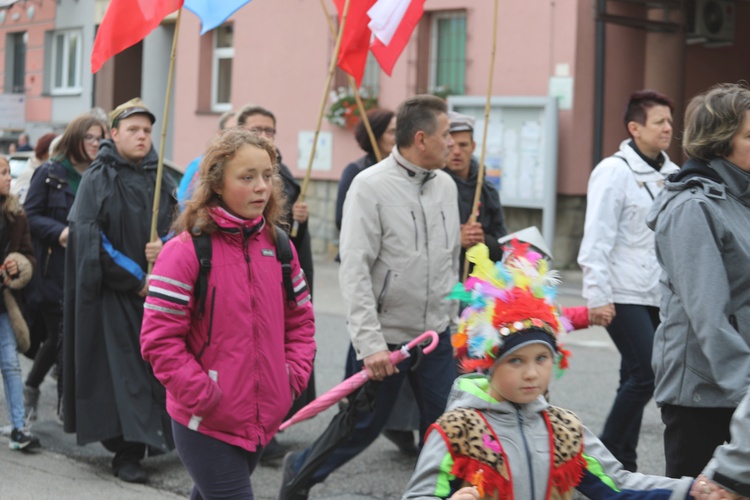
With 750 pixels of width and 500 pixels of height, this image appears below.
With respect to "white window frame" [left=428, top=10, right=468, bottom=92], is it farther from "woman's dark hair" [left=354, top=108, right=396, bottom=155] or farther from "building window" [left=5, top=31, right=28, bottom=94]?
"building window" [left=5, top=31, right=28, bottom=94]

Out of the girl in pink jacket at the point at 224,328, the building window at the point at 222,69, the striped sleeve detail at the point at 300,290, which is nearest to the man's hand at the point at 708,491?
the girl in pink jacket at the point at 224,328

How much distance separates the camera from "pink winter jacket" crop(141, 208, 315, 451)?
4023 millimetres

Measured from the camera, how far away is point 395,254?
18.3 feet

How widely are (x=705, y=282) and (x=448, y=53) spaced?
15.6 meters

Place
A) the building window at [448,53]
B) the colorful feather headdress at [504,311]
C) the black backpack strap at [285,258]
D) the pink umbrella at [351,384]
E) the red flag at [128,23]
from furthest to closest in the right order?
the building window at [448,53] < the red flag at [128,23] < the pink umbrella at [351,384] < the black backpack strap at [285,258] < the colorful feather headdress at [504,311]

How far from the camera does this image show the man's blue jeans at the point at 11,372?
6855 mm

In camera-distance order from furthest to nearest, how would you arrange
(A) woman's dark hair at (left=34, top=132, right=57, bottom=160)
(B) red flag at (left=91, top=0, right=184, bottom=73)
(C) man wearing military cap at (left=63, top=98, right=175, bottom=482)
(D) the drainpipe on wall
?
(D) the drainpipe on wall
(A) woman's dark hair at (left=34, top=132, right=57, bottom=160)
(C) man wearing military cap at (left=63, top=98, right=175, bottom=482)
(B) red flag at (left=91, top=0, right=184, bottom=73)

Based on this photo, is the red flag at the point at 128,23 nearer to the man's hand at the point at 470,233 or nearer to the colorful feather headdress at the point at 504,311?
the man's hand at the point at 470,233

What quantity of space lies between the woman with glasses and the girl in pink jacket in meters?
3.66

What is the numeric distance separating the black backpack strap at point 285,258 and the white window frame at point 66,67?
936 inches

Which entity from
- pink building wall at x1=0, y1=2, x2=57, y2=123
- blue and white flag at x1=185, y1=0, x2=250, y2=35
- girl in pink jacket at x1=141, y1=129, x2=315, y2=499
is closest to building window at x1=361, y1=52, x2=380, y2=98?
pink building wall at x1=0, y1=2, x2=57, y2=123

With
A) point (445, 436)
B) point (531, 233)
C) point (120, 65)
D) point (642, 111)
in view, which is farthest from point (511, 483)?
point (120, 65)

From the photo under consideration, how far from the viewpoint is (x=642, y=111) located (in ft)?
20.6

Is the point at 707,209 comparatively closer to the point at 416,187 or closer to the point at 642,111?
the point at 416,187
